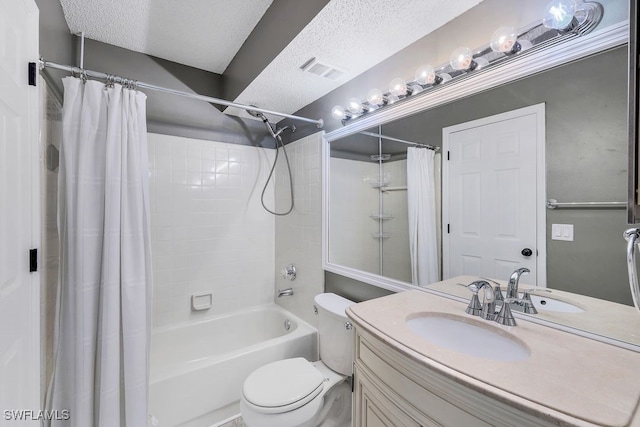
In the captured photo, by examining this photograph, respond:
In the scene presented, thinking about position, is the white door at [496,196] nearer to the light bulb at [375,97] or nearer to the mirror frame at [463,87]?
the mirror frame at [463,87]

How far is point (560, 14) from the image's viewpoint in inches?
34.9

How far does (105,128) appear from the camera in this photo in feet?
4.42

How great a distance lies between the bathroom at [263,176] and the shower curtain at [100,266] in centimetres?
8

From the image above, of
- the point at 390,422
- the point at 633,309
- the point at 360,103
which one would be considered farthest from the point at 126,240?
the point at 633,309

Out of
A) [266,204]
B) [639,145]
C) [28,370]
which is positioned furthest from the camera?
[266,204]

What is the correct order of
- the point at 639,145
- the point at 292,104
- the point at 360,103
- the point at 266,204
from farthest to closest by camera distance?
the point at 266,204 → the point at 292,104 → the point at 360,103 → the point at 639,145

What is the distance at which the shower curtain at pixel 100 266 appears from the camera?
123cm

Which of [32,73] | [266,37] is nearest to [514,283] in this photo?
[266,37]

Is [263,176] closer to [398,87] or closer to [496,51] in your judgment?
[398,87]

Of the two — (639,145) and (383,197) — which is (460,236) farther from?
(639,145)

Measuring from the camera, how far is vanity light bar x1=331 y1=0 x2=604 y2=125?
0.87 meters

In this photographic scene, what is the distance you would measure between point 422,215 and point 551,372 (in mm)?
876

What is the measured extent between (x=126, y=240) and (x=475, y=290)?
5.21 ft

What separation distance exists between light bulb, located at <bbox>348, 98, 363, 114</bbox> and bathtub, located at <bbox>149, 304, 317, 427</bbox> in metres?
1.63
